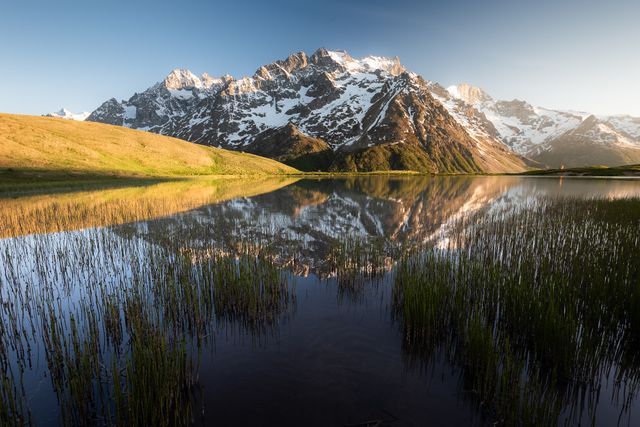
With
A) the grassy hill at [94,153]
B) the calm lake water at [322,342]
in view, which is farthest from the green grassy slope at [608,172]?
the calm lake water at [322,342]

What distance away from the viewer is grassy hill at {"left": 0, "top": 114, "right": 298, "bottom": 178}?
76688mm

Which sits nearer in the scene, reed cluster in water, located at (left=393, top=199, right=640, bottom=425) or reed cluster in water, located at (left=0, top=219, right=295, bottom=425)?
reed cluster in water, located at (left=0, top=219, right=295, bottom=425)

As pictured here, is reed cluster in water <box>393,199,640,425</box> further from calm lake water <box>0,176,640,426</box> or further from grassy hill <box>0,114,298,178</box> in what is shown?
grassy hill <box>0,114,298,178</box>

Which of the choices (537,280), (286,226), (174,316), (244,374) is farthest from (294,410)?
(286,226)

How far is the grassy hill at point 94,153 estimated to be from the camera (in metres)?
76.7

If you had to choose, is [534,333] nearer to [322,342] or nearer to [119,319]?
[322,342]

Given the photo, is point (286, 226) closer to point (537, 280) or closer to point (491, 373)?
point (537, 280)

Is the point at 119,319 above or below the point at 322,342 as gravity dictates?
above

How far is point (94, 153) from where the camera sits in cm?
9475

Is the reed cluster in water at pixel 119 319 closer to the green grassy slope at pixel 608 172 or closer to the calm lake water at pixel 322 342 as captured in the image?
the calm lake water at pixel 322 342

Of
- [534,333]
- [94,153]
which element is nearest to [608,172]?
[534,333]

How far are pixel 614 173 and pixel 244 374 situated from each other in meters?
167

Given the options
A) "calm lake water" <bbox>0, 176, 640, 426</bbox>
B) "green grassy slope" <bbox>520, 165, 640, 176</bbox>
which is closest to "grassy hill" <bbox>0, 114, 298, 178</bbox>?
"calm lake water" <bbox>0, 176, 640, 426</bbox>

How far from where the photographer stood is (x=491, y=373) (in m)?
7.88
